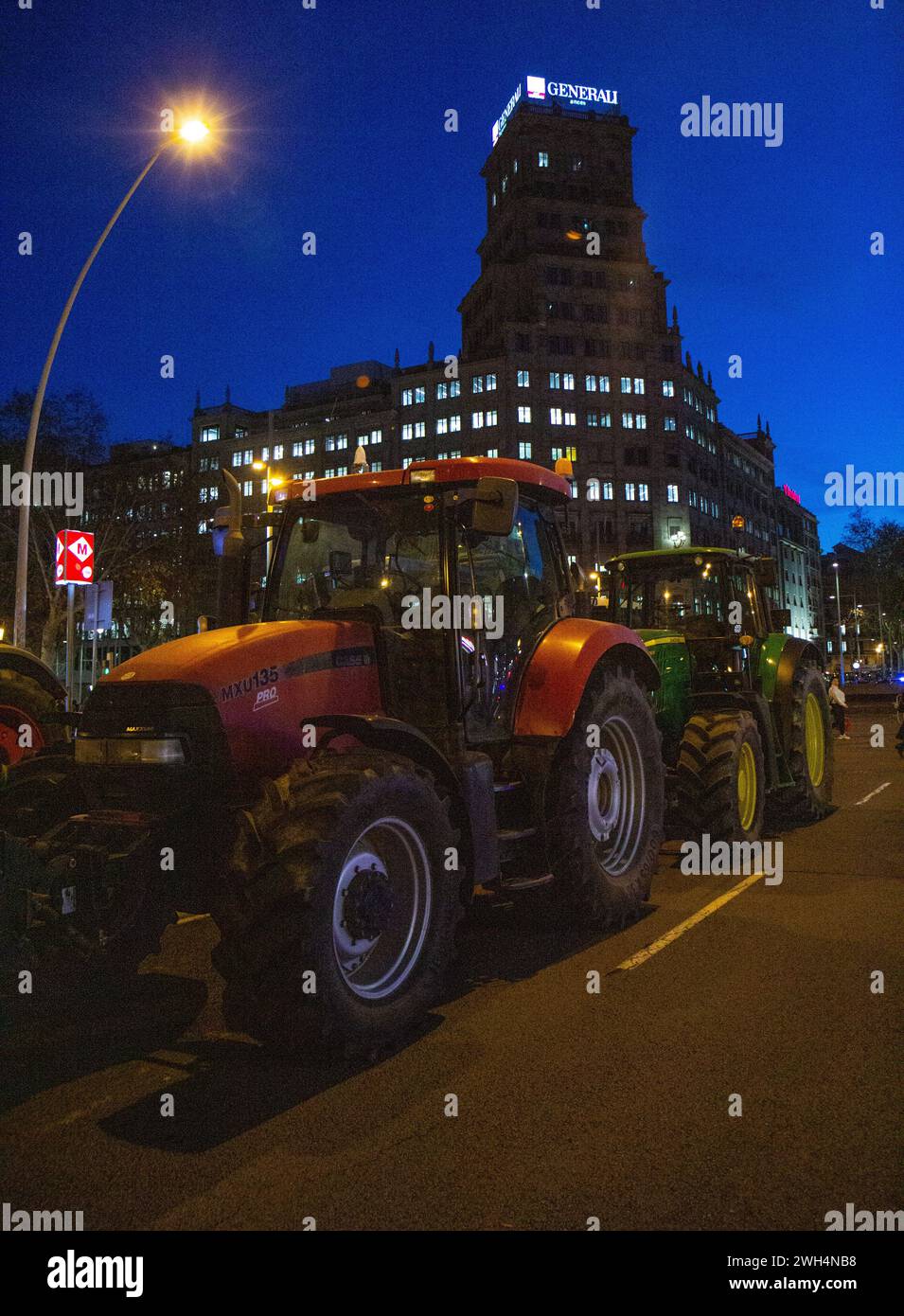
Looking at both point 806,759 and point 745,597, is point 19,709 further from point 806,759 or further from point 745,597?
point 806,759

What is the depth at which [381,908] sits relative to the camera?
14.2 ft

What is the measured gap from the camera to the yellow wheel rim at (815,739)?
1189 cm

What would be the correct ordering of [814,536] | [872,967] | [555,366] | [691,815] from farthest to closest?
[814,536]
[555,366]
[691,815]
[872,967]

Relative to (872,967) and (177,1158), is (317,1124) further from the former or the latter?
(872,967)

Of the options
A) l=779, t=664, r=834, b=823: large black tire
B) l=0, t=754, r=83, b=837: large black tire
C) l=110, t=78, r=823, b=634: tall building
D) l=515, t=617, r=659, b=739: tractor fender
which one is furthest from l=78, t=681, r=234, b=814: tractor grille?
l=110, t=78, r=823, b=634: tall building

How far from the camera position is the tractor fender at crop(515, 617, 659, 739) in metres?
5.87

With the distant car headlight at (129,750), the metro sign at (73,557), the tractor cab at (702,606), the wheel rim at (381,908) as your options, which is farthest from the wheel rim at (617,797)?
the metro sign at (73,557)

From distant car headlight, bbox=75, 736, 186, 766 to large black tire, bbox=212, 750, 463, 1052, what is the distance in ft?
1.65

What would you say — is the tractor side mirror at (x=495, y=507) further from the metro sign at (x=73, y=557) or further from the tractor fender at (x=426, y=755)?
the metro sign at (x=73, y=557)

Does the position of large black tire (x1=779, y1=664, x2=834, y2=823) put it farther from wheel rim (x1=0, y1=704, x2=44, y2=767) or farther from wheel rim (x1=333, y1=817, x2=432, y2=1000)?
wheel rim (x1=0, y1=704, x2=44, y2=767)

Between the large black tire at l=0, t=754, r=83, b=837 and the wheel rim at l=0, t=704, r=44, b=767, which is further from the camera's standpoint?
the wheel rim at l=0, t=704, r=44, b=767
